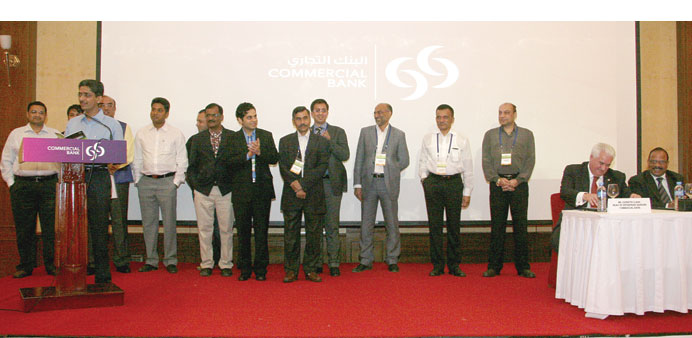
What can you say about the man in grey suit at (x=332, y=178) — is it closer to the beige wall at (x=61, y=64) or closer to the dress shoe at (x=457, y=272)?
the dress shoe at (x=457, y=272)

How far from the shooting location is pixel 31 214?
188 inches

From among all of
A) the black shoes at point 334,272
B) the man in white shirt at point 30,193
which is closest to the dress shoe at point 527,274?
the black shoes at point 334,272

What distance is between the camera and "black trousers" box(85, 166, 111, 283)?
387cm

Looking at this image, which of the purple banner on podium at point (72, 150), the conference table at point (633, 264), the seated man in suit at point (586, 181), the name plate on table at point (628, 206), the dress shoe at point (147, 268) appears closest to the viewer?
the conference table at point (633, 264)

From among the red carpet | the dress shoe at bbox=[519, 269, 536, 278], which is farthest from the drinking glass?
the dress shoe at bbox=[519, 269, 536, 278]

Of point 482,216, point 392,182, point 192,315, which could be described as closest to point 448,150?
point 392,182

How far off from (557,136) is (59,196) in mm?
4928

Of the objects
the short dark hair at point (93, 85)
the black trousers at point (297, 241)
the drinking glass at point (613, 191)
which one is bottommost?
the black trousers at point (297, 241)

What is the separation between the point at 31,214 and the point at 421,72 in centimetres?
421

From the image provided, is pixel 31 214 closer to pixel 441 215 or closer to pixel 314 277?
pixel 314 277

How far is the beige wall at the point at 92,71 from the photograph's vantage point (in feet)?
18.9

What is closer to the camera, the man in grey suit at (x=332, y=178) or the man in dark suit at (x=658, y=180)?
the man in dark suit at (x=658, y=180)

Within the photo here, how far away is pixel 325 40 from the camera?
5.55 meters

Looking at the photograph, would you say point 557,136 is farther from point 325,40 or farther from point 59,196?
point 59,196
